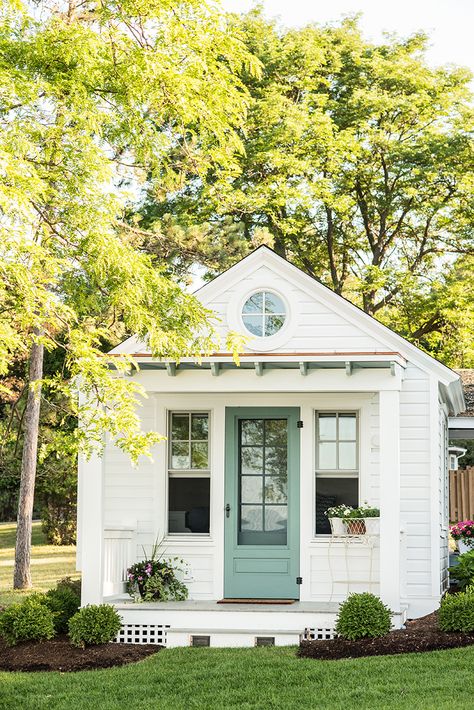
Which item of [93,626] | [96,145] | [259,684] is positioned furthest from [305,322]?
[259,684]

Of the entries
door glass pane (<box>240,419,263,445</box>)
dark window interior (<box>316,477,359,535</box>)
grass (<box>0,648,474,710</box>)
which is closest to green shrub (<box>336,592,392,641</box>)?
grass (<box>0,648,474,710</box>)

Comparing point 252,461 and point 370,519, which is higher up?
point 252,461

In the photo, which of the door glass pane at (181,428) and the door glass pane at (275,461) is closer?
the door glass pane at (275,461)

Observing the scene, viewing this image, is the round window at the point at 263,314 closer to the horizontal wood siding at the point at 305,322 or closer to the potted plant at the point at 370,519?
the horizontal wood siding at the point at 305,322

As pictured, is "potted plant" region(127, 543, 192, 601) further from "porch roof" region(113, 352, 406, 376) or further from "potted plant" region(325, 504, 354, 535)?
"porch roof" region(113, 352, 406, 376)

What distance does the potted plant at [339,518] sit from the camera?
12023mm

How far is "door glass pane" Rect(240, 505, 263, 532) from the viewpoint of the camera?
12484 mm

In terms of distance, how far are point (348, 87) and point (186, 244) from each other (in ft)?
25.9

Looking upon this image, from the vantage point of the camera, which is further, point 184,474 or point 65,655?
point 184,474

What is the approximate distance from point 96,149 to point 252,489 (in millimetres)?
5223

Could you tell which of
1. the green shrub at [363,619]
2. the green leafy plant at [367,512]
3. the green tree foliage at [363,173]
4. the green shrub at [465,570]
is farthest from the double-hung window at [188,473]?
the green tree foliage at [363,173]

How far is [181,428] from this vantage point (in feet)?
42.1

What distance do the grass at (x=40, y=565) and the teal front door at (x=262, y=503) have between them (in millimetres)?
5772

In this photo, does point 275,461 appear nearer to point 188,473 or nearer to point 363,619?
point 188,473
